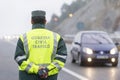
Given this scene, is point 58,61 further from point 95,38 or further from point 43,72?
point 95,38

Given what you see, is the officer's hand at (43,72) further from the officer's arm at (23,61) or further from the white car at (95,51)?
the white car at (95,51)

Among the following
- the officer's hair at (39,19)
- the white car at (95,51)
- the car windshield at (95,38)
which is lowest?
the white car at (95,51)

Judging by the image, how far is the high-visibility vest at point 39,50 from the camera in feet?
22.2

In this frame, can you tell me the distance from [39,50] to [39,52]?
0.03m

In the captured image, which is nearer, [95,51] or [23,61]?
[23,61]

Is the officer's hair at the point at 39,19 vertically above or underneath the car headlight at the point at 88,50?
above

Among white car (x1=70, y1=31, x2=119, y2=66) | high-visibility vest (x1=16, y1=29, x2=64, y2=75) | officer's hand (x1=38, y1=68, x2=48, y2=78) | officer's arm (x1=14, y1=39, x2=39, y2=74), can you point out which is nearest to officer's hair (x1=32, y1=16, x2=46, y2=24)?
high-visibility vest (x1=16, y1=29, x2=64, y2=75)

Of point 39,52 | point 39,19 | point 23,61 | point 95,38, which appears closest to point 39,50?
point 39,52

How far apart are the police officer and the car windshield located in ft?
56.3

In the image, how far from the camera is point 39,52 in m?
6.78

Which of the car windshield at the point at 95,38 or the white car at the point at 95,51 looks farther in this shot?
the car windshield at the point at 95,38

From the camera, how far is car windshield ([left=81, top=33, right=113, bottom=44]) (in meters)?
24.1

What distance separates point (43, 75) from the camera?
6645 millimetres

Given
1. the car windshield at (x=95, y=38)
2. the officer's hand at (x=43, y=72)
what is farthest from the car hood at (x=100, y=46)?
the officer's hand at (x=43, y=72)
